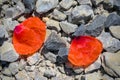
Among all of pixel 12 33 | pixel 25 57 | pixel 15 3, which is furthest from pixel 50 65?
pixel 15 3

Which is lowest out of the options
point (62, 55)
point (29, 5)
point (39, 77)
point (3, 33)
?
point (39, 77)

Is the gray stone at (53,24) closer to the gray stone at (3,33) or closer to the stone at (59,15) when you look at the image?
the stone at (59,15)

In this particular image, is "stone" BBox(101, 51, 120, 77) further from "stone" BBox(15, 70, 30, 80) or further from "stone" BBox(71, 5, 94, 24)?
"stone" BBox(15, 70, 30, 80)

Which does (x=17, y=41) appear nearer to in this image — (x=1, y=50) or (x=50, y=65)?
(x=1, y=50)

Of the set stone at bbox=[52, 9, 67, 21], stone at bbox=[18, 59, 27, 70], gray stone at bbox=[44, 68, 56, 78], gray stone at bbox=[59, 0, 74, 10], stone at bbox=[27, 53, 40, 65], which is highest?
gray stone at bbox=[59, 0, 74, 10]

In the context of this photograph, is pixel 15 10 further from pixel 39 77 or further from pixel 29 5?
pixel 39 77

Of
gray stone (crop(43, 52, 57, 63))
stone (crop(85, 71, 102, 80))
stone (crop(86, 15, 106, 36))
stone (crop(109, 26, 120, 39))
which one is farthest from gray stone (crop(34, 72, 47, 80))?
stone (crop(109, 26, 120, 39))

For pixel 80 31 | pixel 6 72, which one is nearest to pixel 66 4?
pixel 80 31
